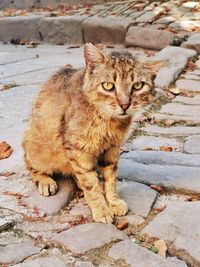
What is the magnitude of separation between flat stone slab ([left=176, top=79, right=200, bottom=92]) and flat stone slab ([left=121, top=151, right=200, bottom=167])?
171 centimetres

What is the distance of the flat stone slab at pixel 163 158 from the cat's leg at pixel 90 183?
0.82m

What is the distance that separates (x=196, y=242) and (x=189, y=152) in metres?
1.36

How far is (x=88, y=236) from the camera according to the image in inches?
108

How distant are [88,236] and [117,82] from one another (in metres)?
0.86

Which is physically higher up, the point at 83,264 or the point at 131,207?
the point at 83,264

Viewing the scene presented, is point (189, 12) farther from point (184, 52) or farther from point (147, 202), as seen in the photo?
point (147, 202)

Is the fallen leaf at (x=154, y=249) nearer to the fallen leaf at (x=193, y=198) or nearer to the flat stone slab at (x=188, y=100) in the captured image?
the fallen leaf at (x=193, y=198)

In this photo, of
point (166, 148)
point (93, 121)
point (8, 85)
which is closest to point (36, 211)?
point (93, 121)

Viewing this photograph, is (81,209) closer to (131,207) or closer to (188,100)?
(131,207)

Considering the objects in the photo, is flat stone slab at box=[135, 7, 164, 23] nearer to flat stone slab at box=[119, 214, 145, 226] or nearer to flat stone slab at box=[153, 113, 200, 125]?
flat stone slab at box=[153, 113, 200, 125]

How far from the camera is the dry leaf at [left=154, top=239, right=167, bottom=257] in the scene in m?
2.60

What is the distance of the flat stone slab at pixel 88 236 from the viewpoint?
2658 mm

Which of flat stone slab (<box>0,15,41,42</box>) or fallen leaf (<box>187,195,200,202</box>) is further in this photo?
flat stone slab (<box>0,15,41,42</box>)

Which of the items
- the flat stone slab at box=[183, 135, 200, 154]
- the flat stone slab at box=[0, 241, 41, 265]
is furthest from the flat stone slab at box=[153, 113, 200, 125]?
the flat stone slab at box=[0, 241, 41, 265]
